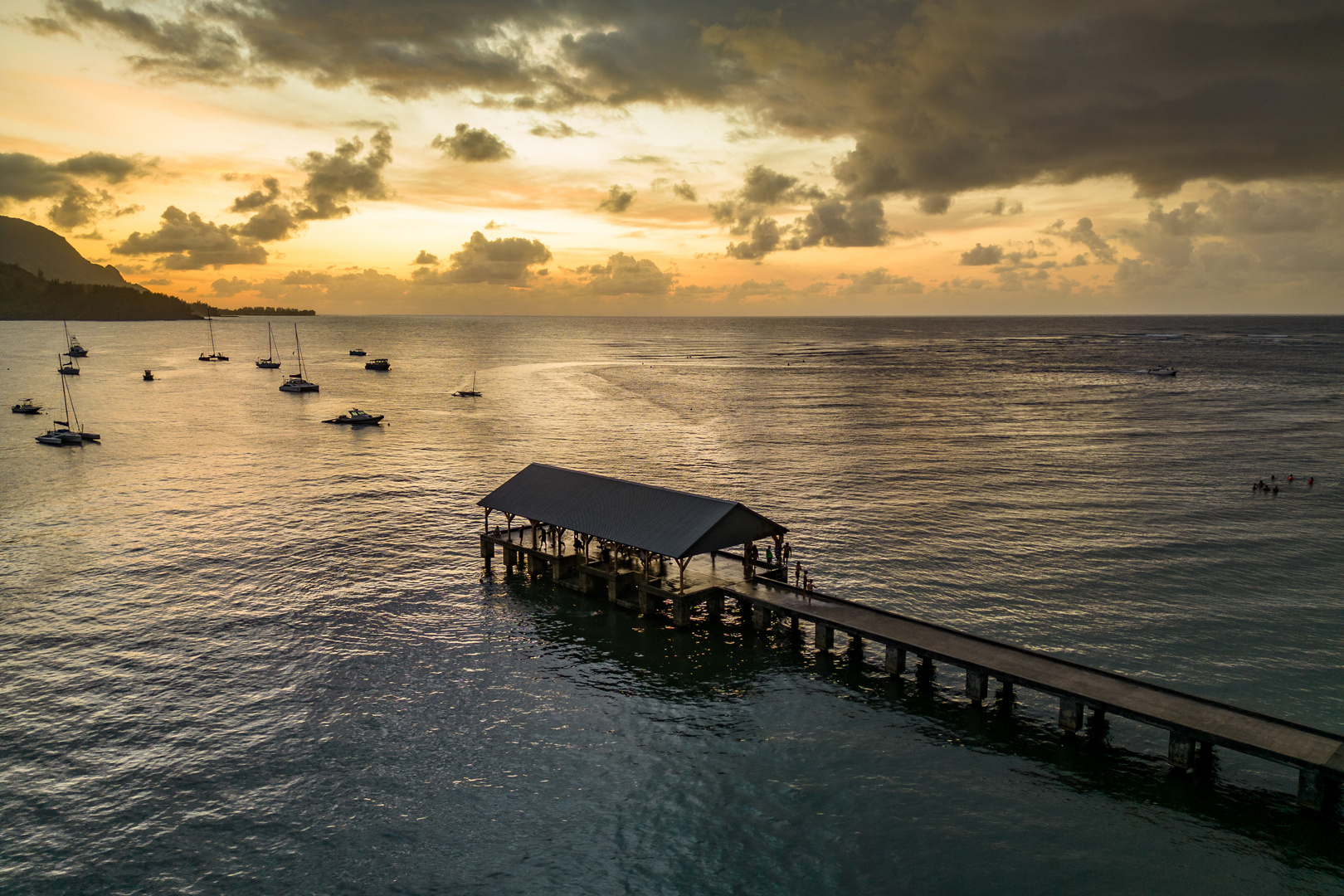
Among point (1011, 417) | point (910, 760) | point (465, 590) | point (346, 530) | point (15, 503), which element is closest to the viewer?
point (910, 760)

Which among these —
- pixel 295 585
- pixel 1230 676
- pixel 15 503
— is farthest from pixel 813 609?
pixel 15 503

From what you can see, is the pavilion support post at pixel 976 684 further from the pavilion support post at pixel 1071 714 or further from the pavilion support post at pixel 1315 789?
the pavilion support post at pixel 1315 789

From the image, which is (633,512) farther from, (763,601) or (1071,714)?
(1071,714)

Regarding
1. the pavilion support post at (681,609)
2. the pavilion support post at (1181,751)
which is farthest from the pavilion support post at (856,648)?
the pavilion support post at (1181,751)

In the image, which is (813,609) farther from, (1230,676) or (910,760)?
(1230,676)

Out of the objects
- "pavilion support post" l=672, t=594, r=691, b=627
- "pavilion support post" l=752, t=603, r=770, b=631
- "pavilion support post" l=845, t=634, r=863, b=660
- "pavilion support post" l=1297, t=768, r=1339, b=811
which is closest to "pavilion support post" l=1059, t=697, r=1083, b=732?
"pavilion support post" l=1297, t=768, r=1339, b=811

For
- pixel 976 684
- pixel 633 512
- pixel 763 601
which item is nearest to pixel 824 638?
pixel 763 601

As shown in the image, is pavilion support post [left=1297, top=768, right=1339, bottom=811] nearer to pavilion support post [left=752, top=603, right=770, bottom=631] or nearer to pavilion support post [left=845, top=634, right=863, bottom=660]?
pavilion support post [left=845, top=634, right=863, bottom=660]
